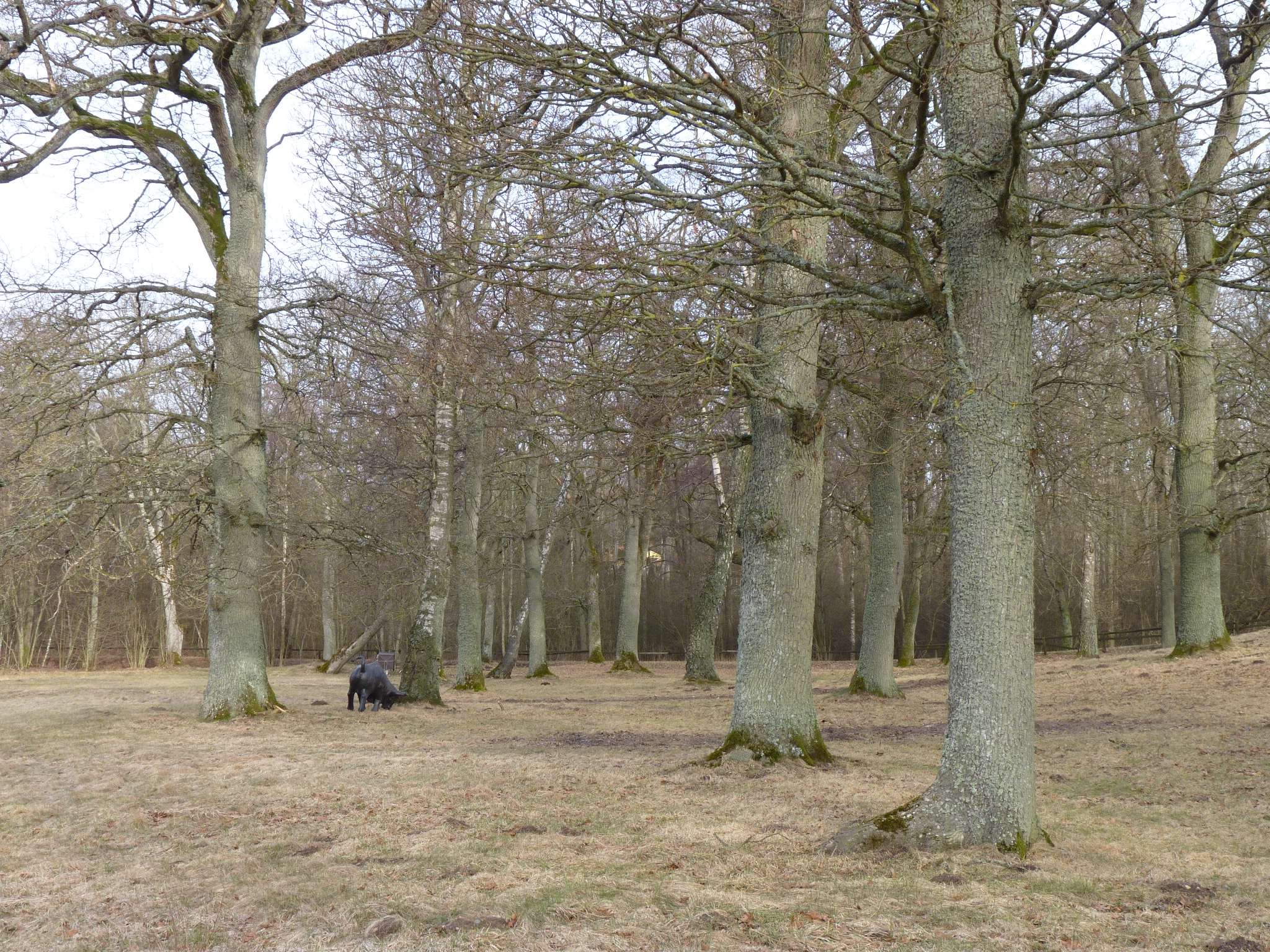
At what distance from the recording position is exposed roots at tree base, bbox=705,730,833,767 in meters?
8.41

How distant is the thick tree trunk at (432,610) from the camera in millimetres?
15234

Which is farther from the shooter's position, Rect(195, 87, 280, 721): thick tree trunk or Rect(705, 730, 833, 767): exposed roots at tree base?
Rect(195, 87, 280, 721): thick tree trunk

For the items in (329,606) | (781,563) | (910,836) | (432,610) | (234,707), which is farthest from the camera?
(329,606)

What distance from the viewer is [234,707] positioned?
12.5 meters

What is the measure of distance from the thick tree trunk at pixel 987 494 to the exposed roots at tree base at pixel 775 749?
8.62 ft

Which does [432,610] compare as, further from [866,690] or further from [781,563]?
[781,563]

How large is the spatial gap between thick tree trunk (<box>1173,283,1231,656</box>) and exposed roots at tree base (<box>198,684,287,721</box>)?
14.5 m

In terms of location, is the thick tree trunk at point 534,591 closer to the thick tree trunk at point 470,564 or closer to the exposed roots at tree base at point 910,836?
the thick tree trunk at point 470,564

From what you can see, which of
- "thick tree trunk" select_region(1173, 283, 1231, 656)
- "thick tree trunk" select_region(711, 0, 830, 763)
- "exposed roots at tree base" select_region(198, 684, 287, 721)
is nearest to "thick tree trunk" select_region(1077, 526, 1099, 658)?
"thick tree trunk" select_region(1173, 283, 1231, 656)

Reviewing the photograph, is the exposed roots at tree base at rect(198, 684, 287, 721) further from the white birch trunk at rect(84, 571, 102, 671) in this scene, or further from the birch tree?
the white birch trunk at rect(84, 571, 102, 671)

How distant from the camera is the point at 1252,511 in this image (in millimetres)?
14461

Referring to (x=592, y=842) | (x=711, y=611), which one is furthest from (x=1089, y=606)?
(x=592, y=842)

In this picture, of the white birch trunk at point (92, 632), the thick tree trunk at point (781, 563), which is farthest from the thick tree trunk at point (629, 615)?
the thick tree trunk at point (781, 563)

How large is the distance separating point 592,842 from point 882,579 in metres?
10.4
